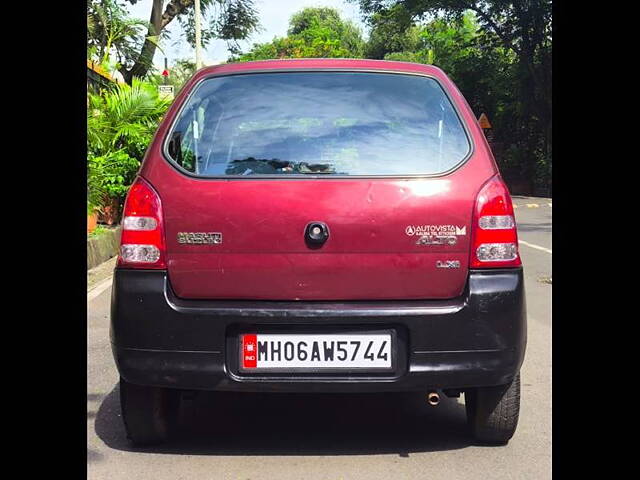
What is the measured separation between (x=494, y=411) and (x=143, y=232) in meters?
1.65

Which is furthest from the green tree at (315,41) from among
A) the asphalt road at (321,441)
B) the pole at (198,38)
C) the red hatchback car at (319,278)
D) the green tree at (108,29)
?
the red hatchback car at (319,278)

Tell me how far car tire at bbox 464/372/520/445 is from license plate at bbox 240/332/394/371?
0.59m

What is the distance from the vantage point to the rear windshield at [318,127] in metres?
3.75

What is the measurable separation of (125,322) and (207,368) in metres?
0.37

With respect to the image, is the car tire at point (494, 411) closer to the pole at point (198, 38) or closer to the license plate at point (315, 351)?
the license plate at point (315, 351)

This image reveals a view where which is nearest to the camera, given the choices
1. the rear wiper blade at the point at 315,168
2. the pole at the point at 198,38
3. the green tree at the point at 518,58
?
the rear wiper blade at the point at 315,168

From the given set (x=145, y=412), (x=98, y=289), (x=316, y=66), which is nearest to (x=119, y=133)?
(x=98, y=289)

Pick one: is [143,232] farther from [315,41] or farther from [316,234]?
[315,41]

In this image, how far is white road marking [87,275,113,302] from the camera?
8.83m

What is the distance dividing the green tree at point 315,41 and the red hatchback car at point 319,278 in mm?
33034

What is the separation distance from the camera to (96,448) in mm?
4121
